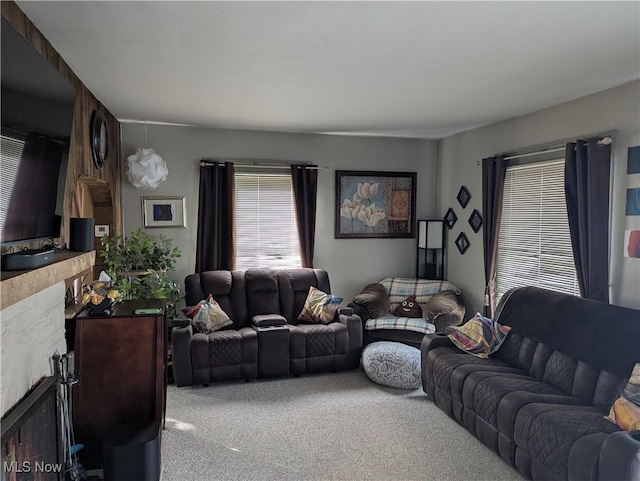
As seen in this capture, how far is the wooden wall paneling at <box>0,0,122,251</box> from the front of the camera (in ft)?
7.18

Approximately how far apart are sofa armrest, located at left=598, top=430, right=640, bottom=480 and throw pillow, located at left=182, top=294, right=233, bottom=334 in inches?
129

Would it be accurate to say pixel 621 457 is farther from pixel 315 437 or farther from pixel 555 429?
pixel 315 437

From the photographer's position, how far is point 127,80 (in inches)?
125

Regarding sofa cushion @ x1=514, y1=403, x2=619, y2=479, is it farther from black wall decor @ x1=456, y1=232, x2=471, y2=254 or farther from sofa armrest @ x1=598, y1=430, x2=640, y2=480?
black wall decor @ x1=456, y1=232, x2=471, y2=254

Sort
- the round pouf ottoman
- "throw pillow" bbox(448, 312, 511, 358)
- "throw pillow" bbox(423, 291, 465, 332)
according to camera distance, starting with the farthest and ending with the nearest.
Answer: "throw pillow" bbox(423, 291, 465, 332) → the round pouf ottoman → "throw pillow" bbox(448, 312, 511, 358)

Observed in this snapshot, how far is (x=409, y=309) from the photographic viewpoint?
4.91 metres

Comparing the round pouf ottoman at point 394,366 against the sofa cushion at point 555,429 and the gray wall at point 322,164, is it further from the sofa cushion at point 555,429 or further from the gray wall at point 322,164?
the gray wall at point 322,164

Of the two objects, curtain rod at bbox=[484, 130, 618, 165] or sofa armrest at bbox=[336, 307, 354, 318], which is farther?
sofa armrest at bbox=[336, 307, 354, 318]

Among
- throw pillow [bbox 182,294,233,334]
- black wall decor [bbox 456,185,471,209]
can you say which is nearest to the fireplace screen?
throw pillow [bbox 182,294,233,334]

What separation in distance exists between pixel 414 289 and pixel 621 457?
127 inches

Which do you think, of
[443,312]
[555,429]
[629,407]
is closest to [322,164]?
[443,312]

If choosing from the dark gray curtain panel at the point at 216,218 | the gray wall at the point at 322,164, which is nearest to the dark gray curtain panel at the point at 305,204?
the gray wall at the point at 322,164

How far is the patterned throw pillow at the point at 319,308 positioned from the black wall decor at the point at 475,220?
170 centimetres

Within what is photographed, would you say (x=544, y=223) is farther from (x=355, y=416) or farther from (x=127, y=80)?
(x=127, y=80)
